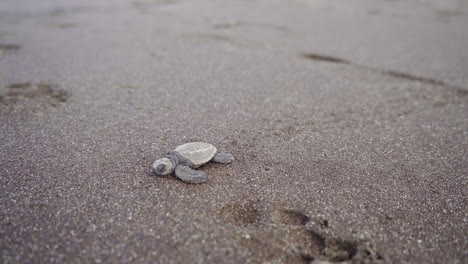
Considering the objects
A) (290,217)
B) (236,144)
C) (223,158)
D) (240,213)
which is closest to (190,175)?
(223,158)

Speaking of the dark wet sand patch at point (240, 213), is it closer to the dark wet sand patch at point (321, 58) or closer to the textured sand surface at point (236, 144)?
the textured sand surface at point (236, 144)

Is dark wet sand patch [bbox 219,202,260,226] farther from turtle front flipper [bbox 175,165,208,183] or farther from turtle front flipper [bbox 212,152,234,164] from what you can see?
turtle front flipper [bbox 212,152,234,164]

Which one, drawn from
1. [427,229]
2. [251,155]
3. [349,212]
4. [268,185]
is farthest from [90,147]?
[427,229]

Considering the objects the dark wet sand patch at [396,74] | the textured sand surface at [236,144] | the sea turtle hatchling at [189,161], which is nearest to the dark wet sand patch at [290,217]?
the textured sand surface at [236,144]

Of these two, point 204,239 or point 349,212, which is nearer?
point 204,239

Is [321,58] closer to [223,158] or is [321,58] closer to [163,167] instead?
[223,158]

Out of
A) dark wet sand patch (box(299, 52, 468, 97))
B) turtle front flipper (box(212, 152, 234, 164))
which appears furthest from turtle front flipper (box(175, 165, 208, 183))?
dark wet sand patch (box(299, 52, 468, 97))

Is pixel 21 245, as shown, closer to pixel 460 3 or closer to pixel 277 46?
pixel 277 46
